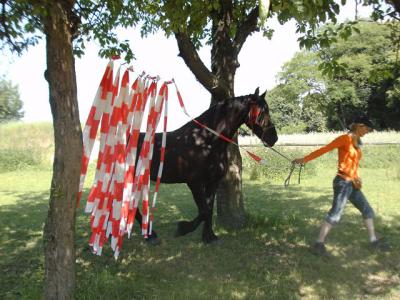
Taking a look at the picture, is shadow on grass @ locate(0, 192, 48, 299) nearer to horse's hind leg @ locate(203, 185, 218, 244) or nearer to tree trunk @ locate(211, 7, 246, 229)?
horse's hind leg @ locate(203, 185, 218, 244)

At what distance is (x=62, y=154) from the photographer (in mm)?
3830

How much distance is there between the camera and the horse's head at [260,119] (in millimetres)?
5875

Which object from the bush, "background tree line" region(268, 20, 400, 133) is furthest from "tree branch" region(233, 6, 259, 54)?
"background tree line" region(268, 20, 400, 133)

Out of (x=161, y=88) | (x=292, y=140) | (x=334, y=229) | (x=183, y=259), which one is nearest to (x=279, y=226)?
(x=334, y=229)

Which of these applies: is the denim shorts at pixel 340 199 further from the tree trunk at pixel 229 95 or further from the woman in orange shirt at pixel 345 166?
the tree trunk at pixel 229 95

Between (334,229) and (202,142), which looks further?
(334,229)

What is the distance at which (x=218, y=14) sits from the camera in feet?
22.5

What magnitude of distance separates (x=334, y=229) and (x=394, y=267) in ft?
5.25

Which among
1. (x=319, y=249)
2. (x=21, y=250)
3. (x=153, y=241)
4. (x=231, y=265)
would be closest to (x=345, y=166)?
(x=319, y=249)

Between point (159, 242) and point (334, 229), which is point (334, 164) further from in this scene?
point (159, 242)

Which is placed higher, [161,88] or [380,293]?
[161,88]

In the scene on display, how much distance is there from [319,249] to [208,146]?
204 centimetres

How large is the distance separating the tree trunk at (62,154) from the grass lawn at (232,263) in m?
0.41

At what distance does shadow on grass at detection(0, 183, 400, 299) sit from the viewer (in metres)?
4.52
